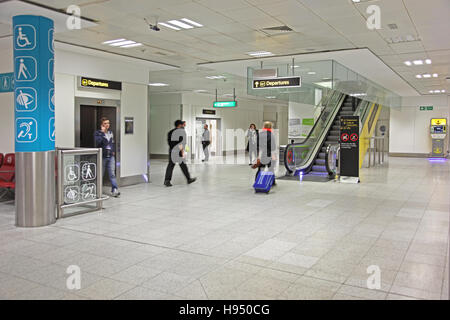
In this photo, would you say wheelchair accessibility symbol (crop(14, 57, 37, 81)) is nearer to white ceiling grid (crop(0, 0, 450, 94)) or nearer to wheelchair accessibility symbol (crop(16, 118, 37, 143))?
wheelchair accessibility symbol (crop(16, 118, 37, 143))

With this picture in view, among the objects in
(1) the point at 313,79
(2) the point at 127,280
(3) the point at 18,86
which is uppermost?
(1) the point at 313,79

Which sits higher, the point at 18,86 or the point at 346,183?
the point at 18,86

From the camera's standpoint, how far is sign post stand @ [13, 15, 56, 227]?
5465 millimetres

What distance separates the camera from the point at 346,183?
10.4m

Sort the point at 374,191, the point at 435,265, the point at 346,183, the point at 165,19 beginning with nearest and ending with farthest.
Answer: the point at 435,265 → the point at 165,19 → the point at 374,191 → the point at 346,183

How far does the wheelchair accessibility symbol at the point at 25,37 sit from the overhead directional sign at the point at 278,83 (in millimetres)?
5967

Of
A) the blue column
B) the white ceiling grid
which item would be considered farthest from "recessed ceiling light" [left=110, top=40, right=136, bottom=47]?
the blue column

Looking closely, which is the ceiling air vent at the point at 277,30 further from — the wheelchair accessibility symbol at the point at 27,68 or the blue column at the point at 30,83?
the wheelchair accessibility symbol at the point at 27,68

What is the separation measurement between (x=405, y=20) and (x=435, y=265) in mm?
4265

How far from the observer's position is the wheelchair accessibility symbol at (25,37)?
546cm

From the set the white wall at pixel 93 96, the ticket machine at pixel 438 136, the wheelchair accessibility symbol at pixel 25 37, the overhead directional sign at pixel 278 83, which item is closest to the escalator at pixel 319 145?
the overhead directional sign at pixel 278 83

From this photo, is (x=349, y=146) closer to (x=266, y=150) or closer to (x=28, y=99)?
(x=266, y=150)

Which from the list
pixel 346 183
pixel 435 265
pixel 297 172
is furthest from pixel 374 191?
pixel 435 265

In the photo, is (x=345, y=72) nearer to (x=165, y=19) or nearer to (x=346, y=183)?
(x=346, y=183)
